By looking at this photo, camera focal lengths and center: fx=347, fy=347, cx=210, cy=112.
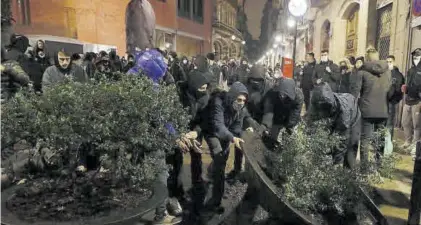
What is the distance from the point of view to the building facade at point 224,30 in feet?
119

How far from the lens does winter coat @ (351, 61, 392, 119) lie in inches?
208

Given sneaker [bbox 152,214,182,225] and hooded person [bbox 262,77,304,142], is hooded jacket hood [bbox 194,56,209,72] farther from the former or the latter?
sneaker [bbox 152,214,182,225]

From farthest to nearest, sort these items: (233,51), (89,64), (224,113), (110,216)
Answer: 1. (233,51)
2. (89,64)
3. (224,113)
4. (110,216)

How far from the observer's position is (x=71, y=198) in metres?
2.60

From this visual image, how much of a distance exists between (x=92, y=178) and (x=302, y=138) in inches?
76.0

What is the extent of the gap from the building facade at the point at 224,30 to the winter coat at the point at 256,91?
2909 cm

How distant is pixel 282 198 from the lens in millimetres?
2826

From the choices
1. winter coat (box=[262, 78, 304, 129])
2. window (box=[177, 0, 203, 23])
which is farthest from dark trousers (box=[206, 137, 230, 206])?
window (box=[177, 0, 203, 23])

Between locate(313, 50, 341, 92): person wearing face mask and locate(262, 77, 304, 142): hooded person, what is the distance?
3589 mm

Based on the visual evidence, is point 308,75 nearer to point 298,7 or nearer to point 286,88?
point 298,7

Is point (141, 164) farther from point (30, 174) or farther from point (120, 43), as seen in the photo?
point (120, 43)

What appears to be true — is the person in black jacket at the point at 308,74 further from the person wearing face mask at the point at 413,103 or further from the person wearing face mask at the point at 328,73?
the person wearing face mask at the point at 413,103

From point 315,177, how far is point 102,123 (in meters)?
1.91

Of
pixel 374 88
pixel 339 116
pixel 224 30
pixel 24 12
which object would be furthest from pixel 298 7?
pixel 224 30
